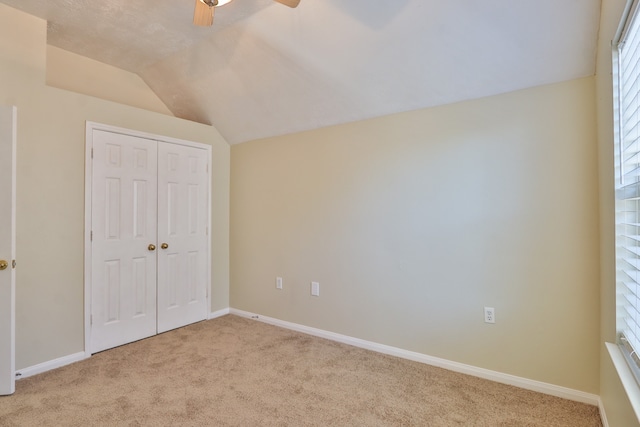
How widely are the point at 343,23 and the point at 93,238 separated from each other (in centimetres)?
261

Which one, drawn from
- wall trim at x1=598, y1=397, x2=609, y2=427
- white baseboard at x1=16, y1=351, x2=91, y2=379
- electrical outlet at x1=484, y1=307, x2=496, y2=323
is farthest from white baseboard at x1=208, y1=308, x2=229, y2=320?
wall trim at x1=598, y1=397, x2=609, y2=427

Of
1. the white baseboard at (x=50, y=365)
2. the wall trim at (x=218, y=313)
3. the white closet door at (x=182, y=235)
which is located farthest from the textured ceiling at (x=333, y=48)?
the white baseboard at (x=50, y=365)

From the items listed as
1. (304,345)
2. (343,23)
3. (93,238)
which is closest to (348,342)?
(304,345)

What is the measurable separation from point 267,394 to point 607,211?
2.27 m

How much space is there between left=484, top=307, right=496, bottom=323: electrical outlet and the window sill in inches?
27.3

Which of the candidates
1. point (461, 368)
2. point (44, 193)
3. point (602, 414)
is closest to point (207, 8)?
point (44, 193)

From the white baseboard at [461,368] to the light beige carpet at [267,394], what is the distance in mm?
51

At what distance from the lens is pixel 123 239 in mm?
2932

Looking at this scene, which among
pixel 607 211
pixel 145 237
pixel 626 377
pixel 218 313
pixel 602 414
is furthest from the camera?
pixel 218 313

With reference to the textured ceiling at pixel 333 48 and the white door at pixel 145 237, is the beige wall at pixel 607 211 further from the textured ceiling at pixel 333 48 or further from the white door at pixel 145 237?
the white door at pixel 145 237

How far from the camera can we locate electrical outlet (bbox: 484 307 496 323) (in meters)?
2.29

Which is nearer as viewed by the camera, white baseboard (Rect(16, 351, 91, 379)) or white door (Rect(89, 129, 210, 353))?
white baseboard (Rect(16, 351, 91, 379))

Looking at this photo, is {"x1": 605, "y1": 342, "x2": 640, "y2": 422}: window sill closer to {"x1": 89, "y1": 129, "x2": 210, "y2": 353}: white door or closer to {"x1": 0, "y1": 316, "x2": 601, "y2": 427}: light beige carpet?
{"x1": 0, "y1": 316, "x2": 601, "y2": 427}: light beige carpet

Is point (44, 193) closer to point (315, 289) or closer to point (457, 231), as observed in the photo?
point (315, 289)
